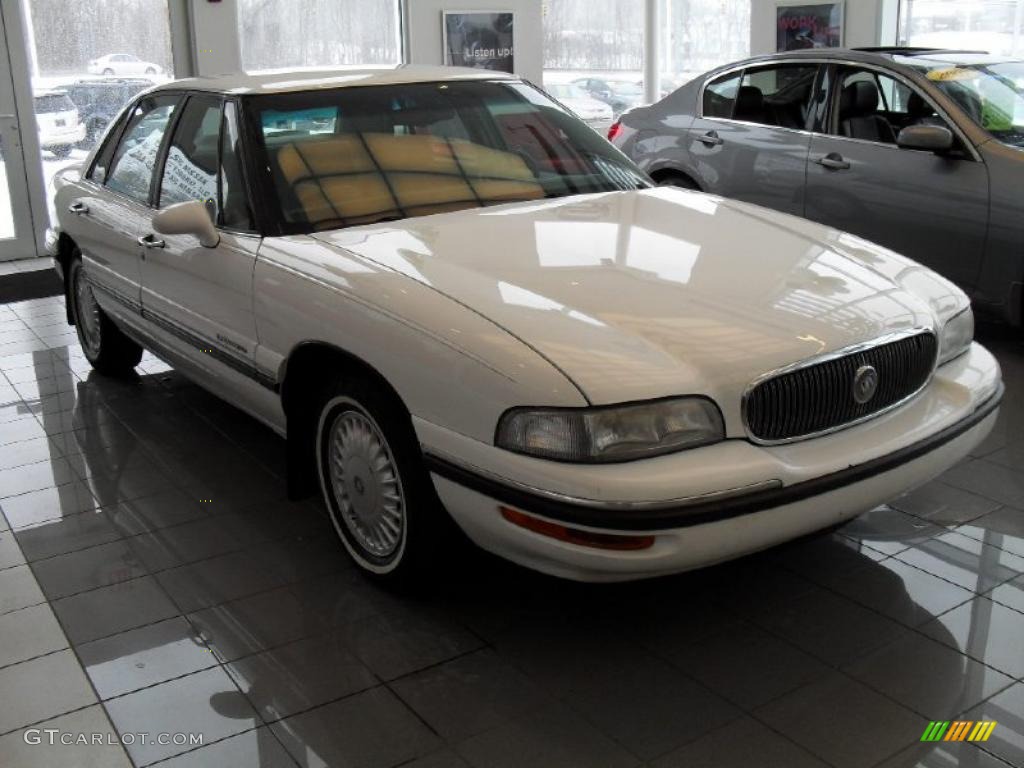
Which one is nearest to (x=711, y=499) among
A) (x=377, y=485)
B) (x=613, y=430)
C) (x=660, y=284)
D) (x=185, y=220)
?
(x=613, y=430)

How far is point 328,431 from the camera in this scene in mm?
3266

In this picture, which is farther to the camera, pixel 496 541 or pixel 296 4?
pixel 296 4

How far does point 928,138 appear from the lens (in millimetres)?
5277

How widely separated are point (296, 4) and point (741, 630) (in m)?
8.49

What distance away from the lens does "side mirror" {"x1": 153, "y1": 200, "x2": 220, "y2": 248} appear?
3.49 m

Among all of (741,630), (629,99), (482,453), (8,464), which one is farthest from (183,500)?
(629,99)

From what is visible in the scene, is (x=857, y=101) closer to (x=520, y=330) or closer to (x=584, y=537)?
(x=520, y=330)

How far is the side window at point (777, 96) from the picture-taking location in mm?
6090

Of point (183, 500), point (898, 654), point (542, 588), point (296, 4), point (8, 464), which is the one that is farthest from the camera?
point (296, 4)

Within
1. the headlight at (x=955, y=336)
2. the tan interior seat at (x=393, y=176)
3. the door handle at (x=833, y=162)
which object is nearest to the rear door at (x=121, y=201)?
the tan interior seat at (x=393, y=176)

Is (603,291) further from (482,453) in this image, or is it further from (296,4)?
(296,4)

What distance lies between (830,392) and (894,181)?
321 cm

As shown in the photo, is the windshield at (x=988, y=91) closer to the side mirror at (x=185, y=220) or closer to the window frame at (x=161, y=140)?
the window frame at (x=161, y=140)

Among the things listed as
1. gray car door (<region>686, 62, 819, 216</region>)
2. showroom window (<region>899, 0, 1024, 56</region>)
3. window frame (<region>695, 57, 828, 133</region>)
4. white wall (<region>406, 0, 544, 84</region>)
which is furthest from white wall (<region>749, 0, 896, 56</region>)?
gray car door (<region>686, 62, 819, 216</region>)
